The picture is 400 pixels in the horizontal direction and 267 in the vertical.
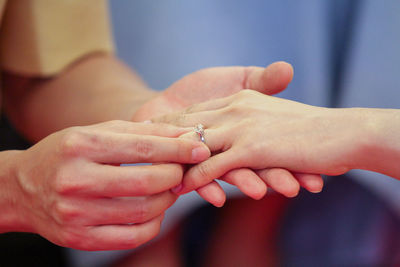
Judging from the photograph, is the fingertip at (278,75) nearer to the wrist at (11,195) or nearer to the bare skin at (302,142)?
the bare skin at (302,142)

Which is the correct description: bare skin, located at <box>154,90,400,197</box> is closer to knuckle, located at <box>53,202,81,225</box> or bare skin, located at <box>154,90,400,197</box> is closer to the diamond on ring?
the diamond on ring

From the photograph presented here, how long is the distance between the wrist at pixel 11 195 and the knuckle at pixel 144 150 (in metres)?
0.21

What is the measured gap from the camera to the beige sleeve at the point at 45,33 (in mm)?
1059

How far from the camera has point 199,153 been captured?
632 millimetres

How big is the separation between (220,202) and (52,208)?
0.25 metres

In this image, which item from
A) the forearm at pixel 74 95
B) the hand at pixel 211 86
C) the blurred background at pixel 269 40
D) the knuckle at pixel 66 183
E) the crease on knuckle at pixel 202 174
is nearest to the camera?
the knuckle at pixel 66 183

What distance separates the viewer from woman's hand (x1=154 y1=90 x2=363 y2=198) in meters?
0.67

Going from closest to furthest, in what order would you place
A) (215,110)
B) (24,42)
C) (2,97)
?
(215,110) < (24,42) < (2,97)

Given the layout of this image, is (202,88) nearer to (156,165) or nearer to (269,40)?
(156,165)

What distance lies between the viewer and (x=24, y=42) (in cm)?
108

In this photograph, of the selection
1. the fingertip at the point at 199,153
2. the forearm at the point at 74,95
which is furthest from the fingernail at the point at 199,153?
the forearm at the point at 74,95

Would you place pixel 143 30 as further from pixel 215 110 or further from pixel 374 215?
pixel 374 215

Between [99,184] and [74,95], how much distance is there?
0.63m

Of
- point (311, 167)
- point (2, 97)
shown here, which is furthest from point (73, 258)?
point (311, 167)
